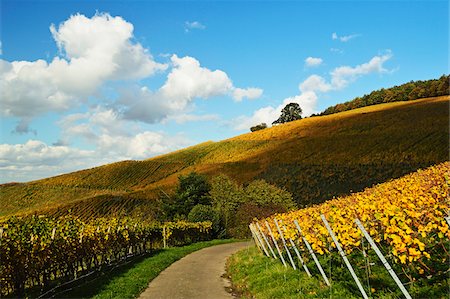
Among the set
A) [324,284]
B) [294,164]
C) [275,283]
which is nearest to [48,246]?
[275,283]

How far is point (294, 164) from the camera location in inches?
2196

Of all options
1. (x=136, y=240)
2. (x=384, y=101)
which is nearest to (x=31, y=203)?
(x=136, y=240)

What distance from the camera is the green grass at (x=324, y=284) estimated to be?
256 inches

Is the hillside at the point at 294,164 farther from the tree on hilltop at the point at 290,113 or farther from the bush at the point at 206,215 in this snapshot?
the tree on hilltop at the point at 290,113

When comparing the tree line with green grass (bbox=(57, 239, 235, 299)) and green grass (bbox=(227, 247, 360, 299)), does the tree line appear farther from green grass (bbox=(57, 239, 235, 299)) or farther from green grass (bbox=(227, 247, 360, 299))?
green grass (bbox=(227, 247, 360, 299))

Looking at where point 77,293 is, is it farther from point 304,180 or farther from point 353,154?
point 353,154

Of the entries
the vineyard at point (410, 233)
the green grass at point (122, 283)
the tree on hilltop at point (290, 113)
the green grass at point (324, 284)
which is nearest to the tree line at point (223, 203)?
the green grass at point (122, 283)

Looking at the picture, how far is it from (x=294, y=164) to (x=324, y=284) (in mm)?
47528

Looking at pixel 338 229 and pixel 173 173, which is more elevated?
pixel 173 173

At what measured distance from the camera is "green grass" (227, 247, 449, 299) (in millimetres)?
6511

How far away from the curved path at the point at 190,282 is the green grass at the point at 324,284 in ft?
2.43

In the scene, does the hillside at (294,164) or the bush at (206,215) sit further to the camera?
the hillside at (294,164)

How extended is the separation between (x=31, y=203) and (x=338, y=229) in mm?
68917

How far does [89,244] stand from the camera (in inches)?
579
